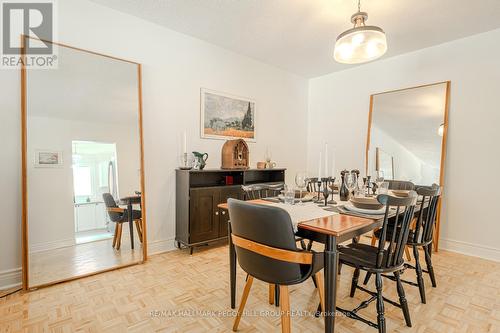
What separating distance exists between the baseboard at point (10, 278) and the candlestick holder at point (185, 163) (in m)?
1.70

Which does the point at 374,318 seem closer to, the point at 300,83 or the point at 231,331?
the point at 231,331

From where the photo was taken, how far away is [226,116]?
12.0ft

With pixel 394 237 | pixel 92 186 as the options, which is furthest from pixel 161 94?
pixel 394 237

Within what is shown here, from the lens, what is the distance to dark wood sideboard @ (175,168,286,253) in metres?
2.99

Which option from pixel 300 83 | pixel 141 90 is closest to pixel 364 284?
pixel 141 90

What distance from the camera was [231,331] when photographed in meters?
1.69

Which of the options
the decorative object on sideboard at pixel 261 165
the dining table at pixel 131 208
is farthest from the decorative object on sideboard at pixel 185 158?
the decorative object on sideboard at pixel 261 165

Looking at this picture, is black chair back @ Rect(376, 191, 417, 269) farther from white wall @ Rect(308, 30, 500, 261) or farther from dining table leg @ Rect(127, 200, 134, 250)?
dining table leg @ Rect(127, 200, 134, 250)

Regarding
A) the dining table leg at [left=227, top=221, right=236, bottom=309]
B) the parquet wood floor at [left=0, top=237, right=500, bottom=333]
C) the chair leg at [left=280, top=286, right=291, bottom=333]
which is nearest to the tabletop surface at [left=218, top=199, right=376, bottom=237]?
the chair leg at [left=280, top=286, right=291, bottom=333]

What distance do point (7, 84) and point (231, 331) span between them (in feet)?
8.52

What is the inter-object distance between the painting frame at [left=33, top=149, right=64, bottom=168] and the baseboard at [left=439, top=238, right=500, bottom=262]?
4.32m

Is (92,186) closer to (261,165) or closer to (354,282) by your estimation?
(261,165)

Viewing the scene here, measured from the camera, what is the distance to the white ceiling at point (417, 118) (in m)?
3.34

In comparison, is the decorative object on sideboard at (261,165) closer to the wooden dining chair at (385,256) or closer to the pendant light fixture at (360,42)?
the pendant light fixture at (360,42)
